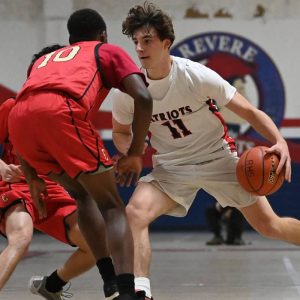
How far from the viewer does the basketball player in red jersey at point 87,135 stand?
4.38m

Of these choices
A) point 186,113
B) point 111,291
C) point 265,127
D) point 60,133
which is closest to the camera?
point 60,133

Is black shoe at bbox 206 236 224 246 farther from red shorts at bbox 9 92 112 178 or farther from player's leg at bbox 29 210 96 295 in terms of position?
red shorts at bbox 9 92 112 178

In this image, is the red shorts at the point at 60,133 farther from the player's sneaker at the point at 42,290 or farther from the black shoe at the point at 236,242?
the black shoe at the point at 236,242

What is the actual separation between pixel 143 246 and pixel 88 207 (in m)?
0.61

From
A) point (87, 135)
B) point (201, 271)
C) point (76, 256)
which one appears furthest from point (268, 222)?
point (201, 271)

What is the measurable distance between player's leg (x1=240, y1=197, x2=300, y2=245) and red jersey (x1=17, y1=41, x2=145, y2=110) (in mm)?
1563

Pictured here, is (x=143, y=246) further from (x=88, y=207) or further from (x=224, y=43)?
(x=224, y=43)

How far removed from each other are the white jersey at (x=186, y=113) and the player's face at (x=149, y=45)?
174 millimetres

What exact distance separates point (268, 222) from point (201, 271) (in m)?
2.91

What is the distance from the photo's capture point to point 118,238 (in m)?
4.36

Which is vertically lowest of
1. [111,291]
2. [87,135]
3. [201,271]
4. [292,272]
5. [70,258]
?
[201,271]

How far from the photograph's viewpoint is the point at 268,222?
5691mm

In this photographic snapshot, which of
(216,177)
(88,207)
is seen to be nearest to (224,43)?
(216,177)

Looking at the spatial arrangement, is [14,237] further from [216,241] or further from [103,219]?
[216,241]
